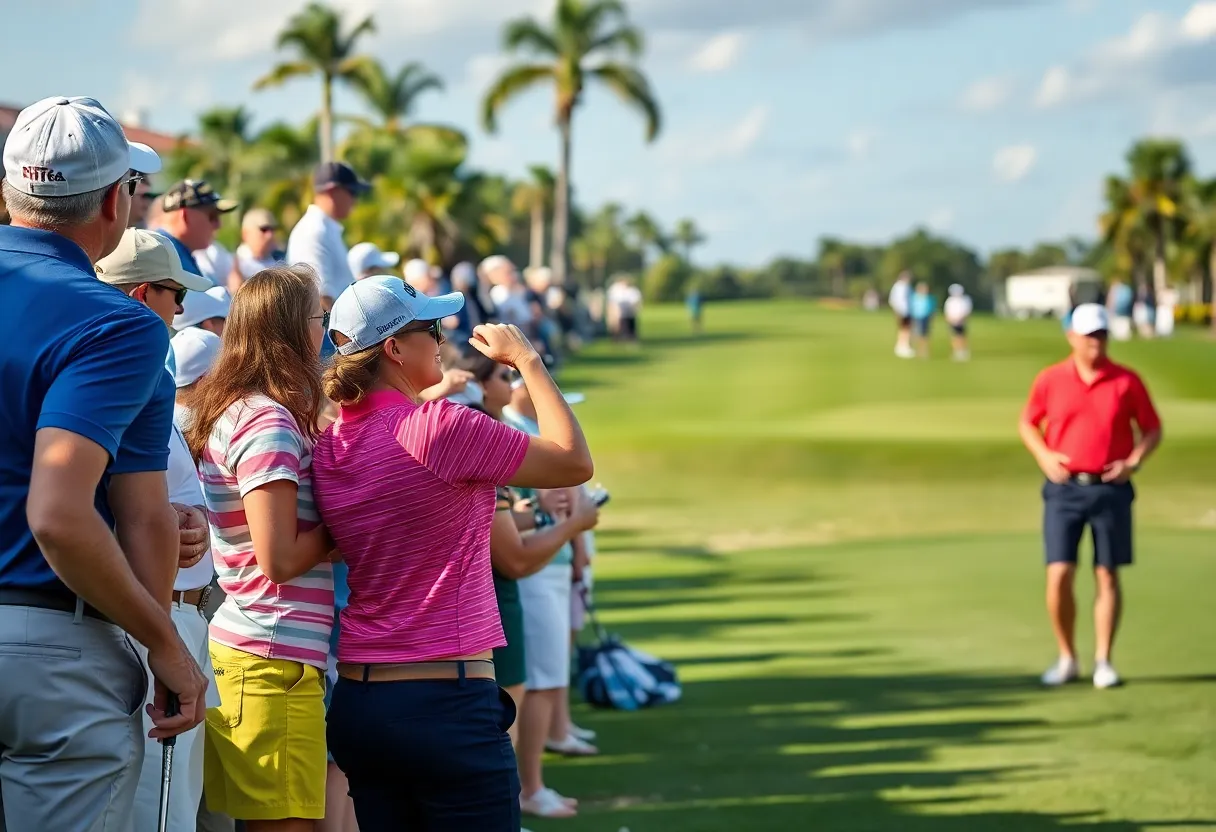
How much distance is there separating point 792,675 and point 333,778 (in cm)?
488

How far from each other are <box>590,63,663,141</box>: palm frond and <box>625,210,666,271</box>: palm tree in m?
79.1

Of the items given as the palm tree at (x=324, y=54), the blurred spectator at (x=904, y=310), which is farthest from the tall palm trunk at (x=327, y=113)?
the blurred spectator at (x=904, y=310)

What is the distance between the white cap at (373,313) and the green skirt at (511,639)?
2.35 meters

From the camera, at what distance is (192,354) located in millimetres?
5340

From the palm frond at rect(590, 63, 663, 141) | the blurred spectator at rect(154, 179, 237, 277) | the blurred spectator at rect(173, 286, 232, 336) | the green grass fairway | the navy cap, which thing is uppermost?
the palm frond at rect(590, 63, 663, 141)

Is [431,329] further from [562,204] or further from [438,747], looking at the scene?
[562,204]

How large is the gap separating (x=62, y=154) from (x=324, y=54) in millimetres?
49839

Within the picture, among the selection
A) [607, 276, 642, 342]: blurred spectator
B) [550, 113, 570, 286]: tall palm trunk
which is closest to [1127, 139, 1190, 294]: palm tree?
[550, 113, 570, 286]: tall palm trunk

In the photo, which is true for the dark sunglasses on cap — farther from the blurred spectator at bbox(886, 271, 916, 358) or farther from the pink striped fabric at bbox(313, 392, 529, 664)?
the blurred spectator at bbox(886, 271, 916, 358)

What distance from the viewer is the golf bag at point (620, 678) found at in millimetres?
9078

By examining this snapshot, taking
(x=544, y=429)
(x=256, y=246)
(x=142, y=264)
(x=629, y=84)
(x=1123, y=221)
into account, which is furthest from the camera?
(x=1123, y=221)

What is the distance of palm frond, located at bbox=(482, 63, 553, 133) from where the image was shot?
179 feet

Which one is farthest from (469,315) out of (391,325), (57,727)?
(57,727)

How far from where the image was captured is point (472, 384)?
6.62 metres
